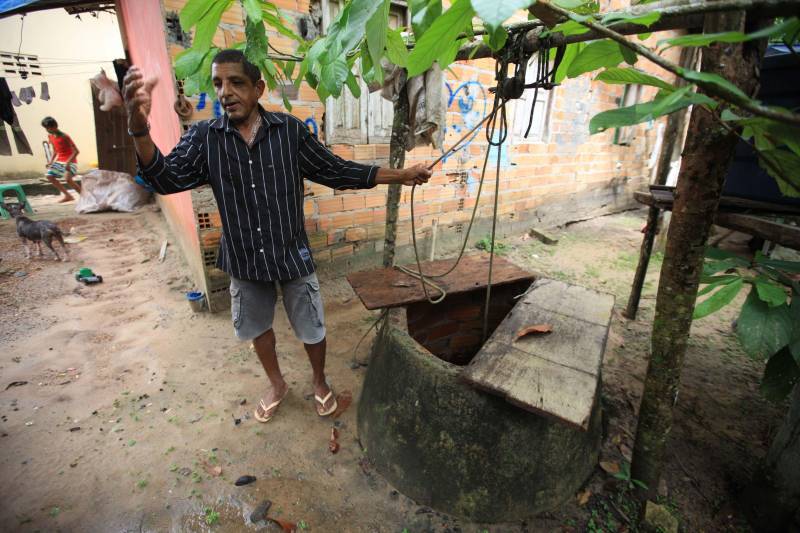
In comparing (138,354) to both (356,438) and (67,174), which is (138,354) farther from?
(67,174)

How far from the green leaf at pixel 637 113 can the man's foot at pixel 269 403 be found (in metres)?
2.42

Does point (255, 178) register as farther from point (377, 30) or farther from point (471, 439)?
point (471, 439)

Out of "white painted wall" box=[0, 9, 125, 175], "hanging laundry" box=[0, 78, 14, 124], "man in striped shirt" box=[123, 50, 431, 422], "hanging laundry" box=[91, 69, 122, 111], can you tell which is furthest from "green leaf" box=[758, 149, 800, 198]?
"white painted wall" box=[0, 9, 125, 175]

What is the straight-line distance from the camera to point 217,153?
1.91 meters

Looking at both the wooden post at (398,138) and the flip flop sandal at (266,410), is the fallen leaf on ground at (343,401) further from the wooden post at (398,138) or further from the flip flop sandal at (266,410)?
the wooden post at (398,138)

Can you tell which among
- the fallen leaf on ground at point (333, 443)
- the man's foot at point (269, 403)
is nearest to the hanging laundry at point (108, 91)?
the man's foot at point (269, 403)

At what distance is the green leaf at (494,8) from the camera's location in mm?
527

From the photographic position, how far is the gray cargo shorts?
2.19 metres

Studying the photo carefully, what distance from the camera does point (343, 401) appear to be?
8.59 feet

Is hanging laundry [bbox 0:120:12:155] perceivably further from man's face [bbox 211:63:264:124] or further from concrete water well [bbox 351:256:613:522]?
concrete water well [bbox 351:256:613:522]

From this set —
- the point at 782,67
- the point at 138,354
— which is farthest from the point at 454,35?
the point at 138,354

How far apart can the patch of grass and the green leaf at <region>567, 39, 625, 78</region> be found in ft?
7.97

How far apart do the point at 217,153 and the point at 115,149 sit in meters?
8.84

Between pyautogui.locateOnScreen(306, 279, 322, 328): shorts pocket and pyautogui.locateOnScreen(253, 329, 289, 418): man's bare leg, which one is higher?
pyautogui.locateOnScreen(306, 279, 322, 328): shorts pocket
